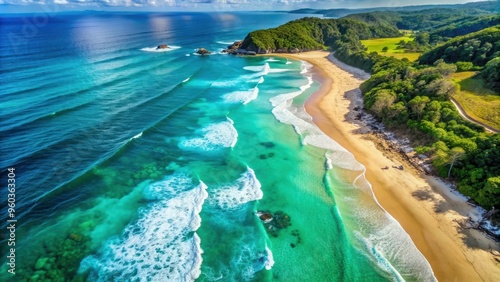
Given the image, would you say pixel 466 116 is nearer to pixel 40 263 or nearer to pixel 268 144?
pixel 268 144

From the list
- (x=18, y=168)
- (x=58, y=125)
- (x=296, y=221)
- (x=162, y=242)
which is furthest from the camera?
(x=58, y=125)

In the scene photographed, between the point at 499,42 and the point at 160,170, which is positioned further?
the point at 499,42

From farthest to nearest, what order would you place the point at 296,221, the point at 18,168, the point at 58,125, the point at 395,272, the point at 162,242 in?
the point at 58,125 < the point at 18,168 < the point at 296,221 < the point at 162,242 < the point at 395,272

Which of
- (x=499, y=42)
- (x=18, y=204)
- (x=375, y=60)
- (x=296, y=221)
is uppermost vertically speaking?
(x=499, y=42)

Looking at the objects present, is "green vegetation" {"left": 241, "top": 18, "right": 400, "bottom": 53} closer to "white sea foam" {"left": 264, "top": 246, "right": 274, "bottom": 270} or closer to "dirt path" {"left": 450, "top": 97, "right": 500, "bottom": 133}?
"dirt path" {"left": 450, "top": 97, "right": 500, "bottom": 133}

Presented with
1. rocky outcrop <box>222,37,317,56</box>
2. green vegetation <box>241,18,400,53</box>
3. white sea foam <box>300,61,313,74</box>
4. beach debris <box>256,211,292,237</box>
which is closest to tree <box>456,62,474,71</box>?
white sea foam <box>300,61,313,74</box>

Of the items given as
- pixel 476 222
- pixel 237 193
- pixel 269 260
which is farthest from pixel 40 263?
pixel 476 222

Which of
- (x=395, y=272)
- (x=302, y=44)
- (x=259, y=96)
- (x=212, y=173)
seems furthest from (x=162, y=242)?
(x=302, y=44)

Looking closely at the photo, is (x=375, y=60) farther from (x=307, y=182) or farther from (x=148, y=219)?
(x=148, y=219)
